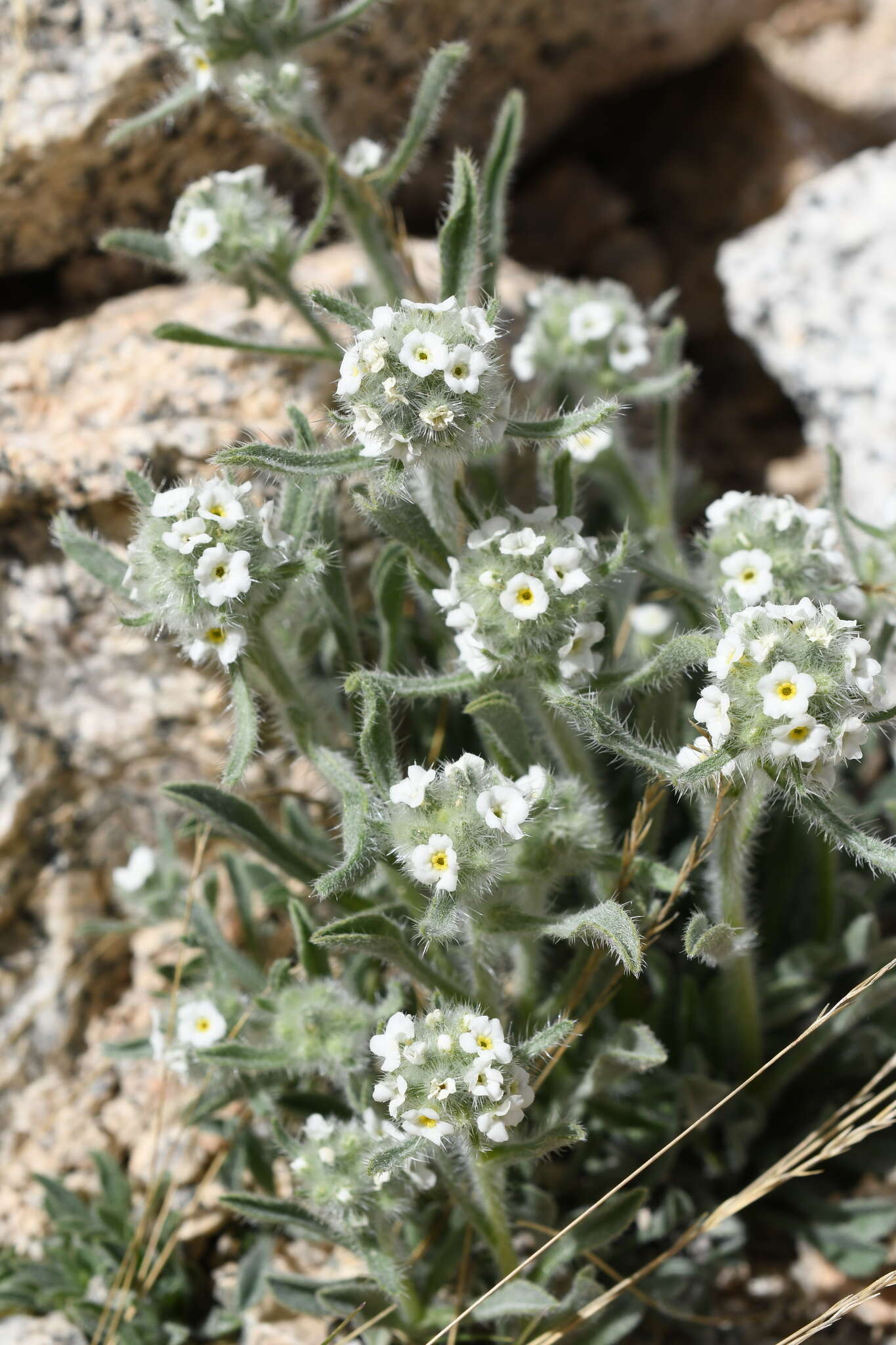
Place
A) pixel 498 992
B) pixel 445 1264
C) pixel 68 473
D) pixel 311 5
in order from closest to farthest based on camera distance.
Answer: pixel 498 992 → pixel 445 1264 → pixel 311 5 → pixel 68 473

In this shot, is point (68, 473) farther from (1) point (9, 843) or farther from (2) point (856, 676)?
(2) point (856, 676)

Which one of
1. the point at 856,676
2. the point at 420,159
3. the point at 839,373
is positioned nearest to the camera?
the point at 856,676

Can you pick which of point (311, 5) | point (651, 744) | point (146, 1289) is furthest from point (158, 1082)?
point (311, 5)

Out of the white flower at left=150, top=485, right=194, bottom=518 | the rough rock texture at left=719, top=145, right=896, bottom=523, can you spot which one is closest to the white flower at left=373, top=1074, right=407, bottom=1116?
the white flower at left=150, top=485, right=194, bottom=518

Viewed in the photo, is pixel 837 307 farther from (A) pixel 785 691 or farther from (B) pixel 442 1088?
(B) pixel 442 1088

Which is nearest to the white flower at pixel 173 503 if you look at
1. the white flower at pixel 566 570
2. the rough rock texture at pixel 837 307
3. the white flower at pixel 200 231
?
the white flower at pixel 566 570

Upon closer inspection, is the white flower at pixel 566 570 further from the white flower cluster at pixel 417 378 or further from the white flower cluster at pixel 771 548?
the white flower cluster at pixel 771 548
